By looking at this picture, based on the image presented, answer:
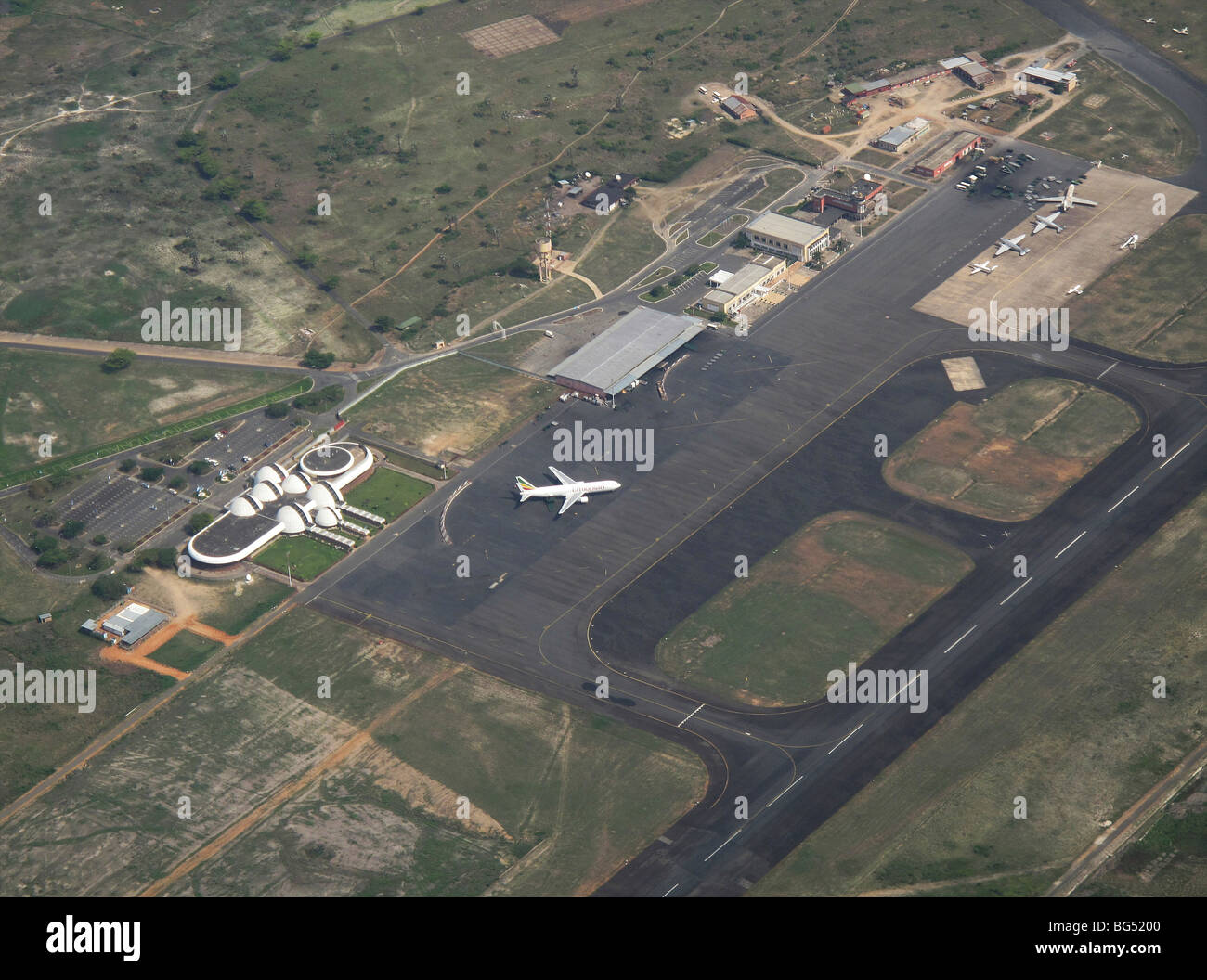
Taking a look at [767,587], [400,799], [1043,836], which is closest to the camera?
[1043,836]

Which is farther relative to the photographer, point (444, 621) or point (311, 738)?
point (444, 621)

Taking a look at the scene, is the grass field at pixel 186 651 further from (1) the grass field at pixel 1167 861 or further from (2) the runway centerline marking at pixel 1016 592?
(1) the grass field at pixel 1167 861

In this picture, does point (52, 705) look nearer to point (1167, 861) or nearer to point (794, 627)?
point (794, 627)

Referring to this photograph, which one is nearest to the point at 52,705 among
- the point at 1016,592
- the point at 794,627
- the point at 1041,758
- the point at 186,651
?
the point at 186,651

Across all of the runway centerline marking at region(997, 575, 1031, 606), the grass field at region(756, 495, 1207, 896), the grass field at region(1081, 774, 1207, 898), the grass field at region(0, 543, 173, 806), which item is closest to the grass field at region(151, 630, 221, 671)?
the grass field at region(0, 543, 173, 806)

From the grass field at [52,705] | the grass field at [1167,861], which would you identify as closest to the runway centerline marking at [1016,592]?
the grass field at [1167,861]

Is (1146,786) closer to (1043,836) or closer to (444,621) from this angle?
(1043,836)

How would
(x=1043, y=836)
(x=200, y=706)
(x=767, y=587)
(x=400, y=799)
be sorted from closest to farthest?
(x=1043, y=836), (x=400, y=799), (x=200, y=706), (x=767, y=587)

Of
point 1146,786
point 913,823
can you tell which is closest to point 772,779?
point 913,823
